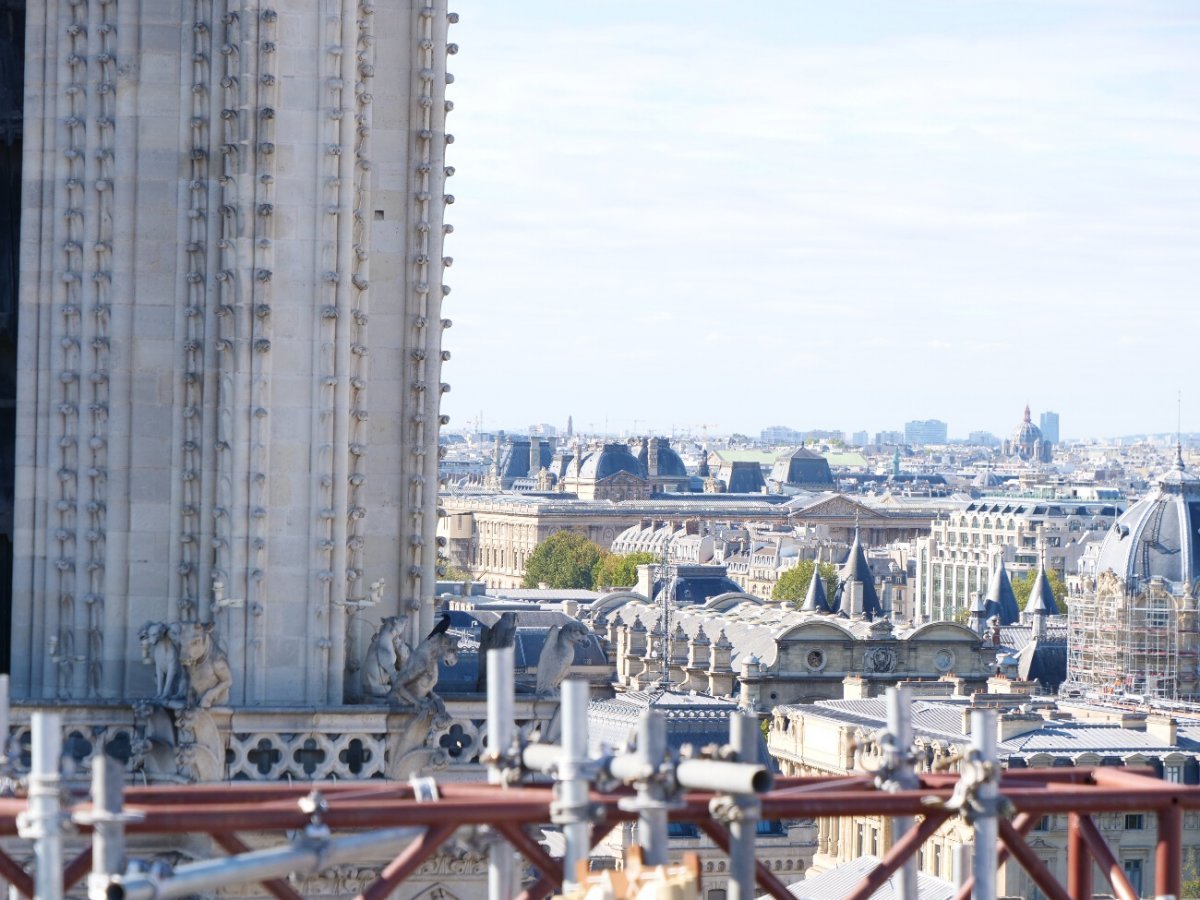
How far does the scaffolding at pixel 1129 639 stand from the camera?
452ft

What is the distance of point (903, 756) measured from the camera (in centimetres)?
1619

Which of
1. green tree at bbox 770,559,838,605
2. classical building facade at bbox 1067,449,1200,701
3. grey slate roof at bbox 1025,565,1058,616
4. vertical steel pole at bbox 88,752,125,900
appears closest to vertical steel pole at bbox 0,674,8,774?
vertical steel pole at bbox 88,752,125,900

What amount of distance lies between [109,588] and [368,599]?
6.32ft

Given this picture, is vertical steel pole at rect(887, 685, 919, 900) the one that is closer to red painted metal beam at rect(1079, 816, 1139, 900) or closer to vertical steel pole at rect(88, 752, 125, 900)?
red painted metal beam at rect(1079, 816, 1139, 900)

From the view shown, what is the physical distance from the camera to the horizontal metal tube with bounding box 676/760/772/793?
46.4ft

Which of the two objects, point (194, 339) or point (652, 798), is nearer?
point (652, 798)

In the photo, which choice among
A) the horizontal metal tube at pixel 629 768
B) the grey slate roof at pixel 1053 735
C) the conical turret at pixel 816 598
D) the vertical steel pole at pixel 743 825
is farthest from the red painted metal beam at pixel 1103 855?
the conical turret at pixel 816 598

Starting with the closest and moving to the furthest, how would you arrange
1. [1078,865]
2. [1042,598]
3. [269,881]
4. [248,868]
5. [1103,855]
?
[248,868], [269,881], [1103,855], [1078,865], [1042,598]

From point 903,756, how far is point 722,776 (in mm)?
2100

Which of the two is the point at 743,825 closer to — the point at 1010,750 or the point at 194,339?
the point at 194,339

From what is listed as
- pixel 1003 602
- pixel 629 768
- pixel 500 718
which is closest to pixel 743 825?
pixel 629 768

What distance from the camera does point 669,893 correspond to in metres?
14.2

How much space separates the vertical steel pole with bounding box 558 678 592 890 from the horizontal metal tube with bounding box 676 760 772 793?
19.3 inches

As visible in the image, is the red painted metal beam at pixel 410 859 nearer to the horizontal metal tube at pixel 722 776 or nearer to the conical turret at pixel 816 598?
the horizontal metal tube at pixel 722 776
